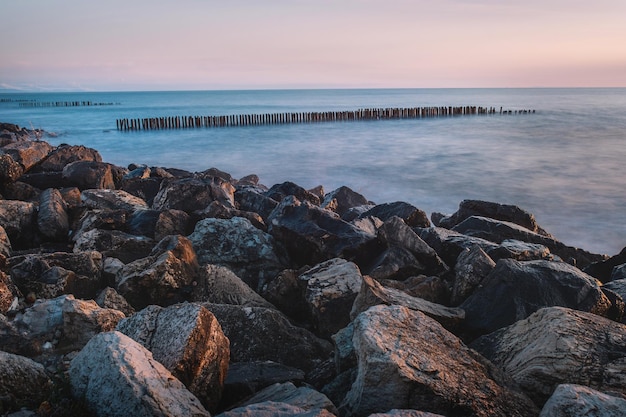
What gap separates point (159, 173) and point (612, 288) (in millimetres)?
9824

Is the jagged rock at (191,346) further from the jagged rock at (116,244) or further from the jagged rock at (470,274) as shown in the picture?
the jagged rock at (116,244)

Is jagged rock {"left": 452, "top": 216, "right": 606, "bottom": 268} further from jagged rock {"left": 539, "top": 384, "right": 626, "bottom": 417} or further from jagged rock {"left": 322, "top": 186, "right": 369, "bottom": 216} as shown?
jagged rock {"left": 539, "top": 384, "right": 626, "bottom": 417}

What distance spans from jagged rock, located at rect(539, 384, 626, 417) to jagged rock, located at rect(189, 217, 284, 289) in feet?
12.6

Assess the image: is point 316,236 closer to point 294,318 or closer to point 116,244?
point 294,318

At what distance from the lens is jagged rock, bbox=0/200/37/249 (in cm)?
712

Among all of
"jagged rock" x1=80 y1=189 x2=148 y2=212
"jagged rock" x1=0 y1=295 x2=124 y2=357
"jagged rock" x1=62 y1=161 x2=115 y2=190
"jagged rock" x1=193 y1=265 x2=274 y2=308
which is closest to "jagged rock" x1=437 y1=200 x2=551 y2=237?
"jagged rock" x1=193 y1=265 x2=274 y2=308

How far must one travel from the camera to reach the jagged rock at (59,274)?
5062 mm

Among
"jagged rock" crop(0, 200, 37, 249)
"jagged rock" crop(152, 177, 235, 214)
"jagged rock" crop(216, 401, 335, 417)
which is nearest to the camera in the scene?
"jagged rock" crop(216, 401, 335, 417)

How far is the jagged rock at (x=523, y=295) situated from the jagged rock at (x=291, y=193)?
5.32 meters

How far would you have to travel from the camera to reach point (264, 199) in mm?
9273

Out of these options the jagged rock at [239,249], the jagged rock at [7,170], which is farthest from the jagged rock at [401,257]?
the jagged rock at [7,170]

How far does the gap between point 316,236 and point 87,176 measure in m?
5.99

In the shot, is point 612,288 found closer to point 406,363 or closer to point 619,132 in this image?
point 406,363

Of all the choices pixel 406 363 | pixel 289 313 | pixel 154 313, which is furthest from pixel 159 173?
pixel 406 363
